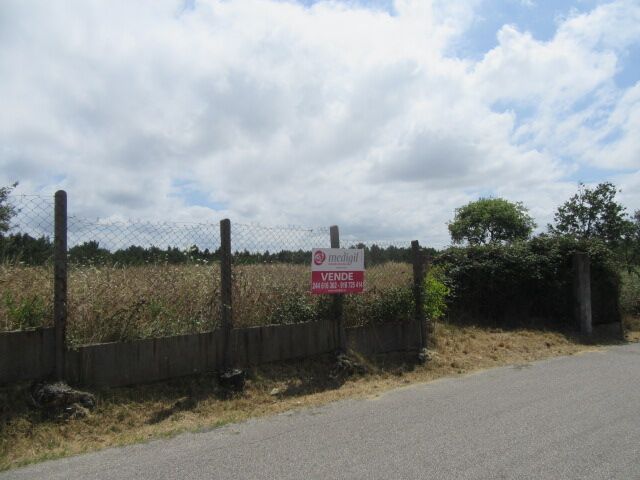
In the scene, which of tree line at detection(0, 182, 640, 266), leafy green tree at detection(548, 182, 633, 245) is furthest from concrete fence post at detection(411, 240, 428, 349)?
leafy green tree at detection(548, 182, 633, 245)

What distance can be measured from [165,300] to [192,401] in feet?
4.73

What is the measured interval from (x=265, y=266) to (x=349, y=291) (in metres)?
1.40

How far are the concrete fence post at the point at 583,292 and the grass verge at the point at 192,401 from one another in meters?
3.81

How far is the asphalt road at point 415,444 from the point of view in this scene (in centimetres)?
404

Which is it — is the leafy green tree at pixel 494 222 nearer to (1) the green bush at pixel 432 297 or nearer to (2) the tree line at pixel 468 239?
(2) the tree line at pixel 468 239

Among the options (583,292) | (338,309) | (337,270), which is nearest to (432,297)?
(338,309)

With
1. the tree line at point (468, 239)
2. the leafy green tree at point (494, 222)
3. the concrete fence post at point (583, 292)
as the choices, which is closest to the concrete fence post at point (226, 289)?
the tree line at point (468, 239)

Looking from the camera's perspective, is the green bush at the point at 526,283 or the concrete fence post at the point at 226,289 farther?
the green bush at the point at 526,283

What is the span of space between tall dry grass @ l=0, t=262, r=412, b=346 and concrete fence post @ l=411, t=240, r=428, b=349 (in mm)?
427

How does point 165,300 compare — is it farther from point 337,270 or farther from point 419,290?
point 419,290

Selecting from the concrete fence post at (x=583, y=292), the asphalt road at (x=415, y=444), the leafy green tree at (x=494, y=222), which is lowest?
the asphalt road at (x=415, y=444)

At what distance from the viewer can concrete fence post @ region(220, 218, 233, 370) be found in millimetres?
6688

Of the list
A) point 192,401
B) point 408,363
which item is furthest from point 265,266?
point 408,363

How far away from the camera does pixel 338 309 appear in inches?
313
